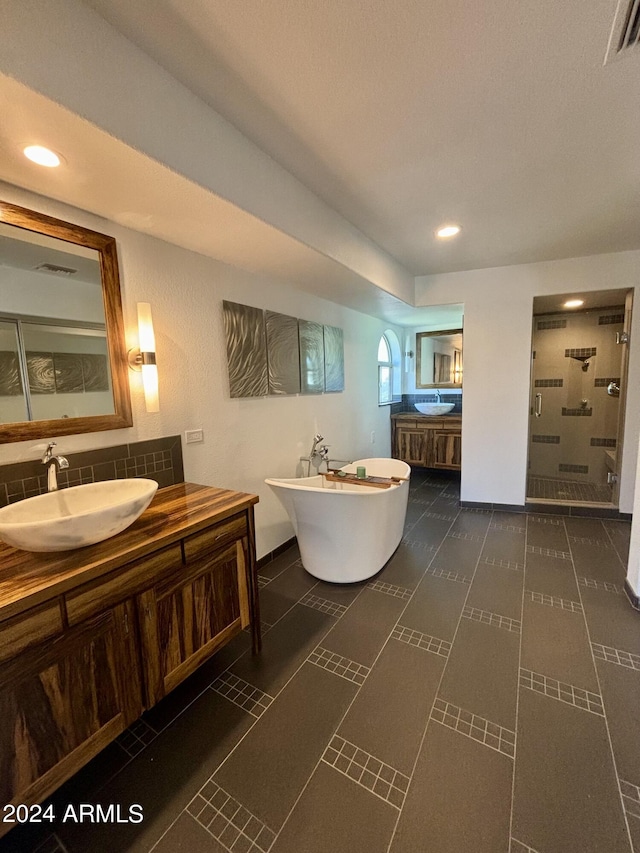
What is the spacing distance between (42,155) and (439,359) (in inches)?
191

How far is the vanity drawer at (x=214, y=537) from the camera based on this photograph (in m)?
1.40

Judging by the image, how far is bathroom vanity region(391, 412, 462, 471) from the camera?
4.54m

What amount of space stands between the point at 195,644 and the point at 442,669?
3.81 ft

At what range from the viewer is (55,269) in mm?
1492

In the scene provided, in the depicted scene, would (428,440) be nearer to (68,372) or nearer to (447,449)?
(447,449)

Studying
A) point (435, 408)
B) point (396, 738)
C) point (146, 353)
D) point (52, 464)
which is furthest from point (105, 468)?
point (435, 408)

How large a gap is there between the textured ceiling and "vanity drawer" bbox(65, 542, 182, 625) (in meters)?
1.70

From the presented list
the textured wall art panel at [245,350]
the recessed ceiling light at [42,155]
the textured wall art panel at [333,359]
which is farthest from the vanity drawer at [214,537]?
the textured wall art panel at [333,359]

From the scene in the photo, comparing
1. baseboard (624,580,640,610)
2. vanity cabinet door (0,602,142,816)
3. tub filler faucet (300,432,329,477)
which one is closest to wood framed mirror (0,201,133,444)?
vanity cabinet door (0,602,142,816)

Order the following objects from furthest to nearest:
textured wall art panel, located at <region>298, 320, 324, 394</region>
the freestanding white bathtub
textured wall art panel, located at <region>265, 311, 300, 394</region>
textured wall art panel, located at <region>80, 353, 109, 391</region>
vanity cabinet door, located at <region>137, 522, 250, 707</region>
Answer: textured wall art panel, located at <region>298, 320, 324, 394</region> → textured wall art panel, located at <region>265, 311, 300, 394</region> → the freestanding white bathtub → textured wall art panel, located at <region>80, 353, 109, 391</region> → vanity cabinet door, located at <region>137, 522, 250, 707</region>

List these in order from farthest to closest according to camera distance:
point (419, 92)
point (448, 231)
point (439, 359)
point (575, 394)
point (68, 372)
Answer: point (439, 359), point (575, 394), point (448, 231), point (68, 372), point (419, 92)

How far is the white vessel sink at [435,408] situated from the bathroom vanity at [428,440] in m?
0.20

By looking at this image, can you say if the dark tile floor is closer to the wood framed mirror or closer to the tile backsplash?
the tile backsplash

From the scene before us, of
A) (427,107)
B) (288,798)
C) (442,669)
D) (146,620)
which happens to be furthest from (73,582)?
(427,107)
